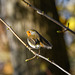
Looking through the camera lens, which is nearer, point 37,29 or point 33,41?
point 33,41

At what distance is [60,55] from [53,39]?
191 mm

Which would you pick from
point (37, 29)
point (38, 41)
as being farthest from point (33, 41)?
point (37, 29)

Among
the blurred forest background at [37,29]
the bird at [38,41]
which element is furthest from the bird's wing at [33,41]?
the blurred forest background at [37,29]

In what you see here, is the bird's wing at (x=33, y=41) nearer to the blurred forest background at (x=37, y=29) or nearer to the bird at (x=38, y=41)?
the bird at (x=38, y=41)

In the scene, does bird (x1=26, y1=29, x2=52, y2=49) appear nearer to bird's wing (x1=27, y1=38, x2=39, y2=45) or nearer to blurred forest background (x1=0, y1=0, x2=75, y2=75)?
bird's wing (x1=27, y1=38, x2=39, y2=45)

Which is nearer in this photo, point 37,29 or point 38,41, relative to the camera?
point 38,41

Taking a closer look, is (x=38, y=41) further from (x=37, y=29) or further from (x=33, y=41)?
(x=37, y=29)

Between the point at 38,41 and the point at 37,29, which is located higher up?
the point at 38,41

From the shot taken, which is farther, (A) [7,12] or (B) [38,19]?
(A) [7,12]

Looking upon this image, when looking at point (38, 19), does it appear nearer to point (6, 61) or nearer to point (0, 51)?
point (6, 61)

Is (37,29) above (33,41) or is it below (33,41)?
below

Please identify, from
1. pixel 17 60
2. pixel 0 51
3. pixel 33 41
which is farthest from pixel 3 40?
pixel 33 41

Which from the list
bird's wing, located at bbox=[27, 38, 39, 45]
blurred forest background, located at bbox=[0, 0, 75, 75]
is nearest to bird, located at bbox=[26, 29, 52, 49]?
bird's wing, located at bbox=[27, 38, 39, 45]

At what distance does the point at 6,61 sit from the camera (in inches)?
184
